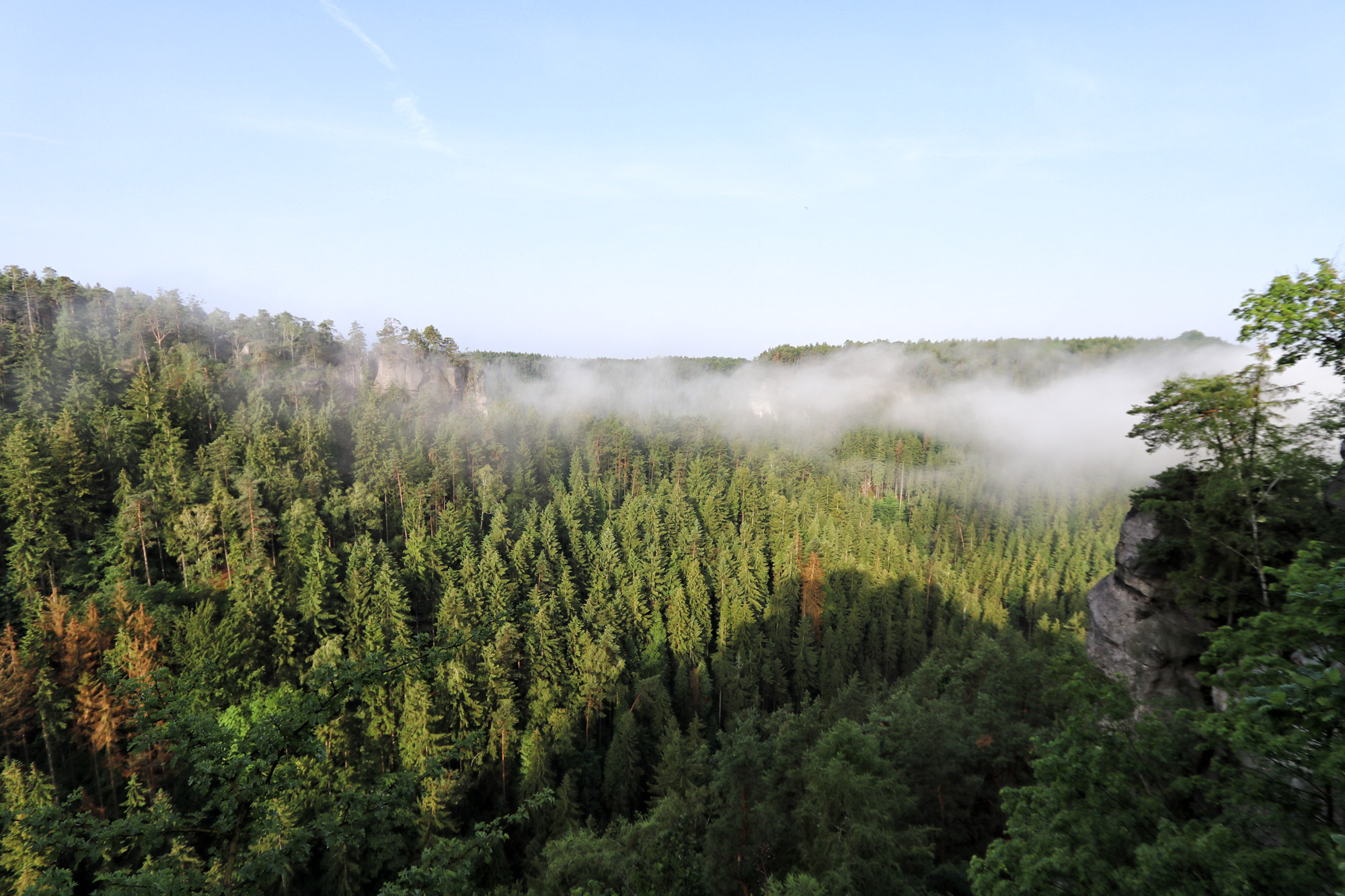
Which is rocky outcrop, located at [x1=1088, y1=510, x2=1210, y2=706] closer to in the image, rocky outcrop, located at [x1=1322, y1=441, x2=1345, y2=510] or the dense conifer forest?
the dense conifer forest

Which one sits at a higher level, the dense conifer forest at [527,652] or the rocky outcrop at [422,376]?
the rocky outcrop at [422,376]

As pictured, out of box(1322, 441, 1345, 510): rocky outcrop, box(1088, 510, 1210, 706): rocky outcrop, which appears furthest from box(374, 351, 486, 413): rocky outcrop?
box(1322, 441, 1345, 510): rocky outcrop

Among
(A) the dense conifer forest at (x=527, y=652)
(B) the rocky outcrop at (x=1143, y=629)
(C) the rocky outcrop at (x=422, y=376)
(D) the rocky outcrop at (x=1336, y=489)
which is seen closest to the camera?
(A) the dense conifer forest at (x=527, y=652)

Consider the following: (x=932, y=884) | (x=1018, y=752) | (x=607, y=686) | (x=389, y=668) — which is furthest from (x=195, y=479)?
(x=1018, y=752)

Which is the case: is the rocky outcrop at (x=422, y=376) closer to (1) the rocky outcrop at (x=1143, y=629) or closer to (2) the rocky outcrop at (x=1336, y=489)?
(1) the rocky outcrop at (x=1143, y=629)

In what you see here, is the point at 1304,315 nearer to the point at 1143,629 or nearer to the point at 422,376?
the point at 1143,629

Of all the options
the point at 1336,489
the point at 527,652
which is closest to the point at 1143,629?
the point at 1336,489

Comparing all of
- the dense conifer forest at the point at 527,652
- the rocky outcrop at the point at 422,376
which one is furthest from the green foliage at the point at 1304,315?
the rocky outcrop at the point at 422,376
